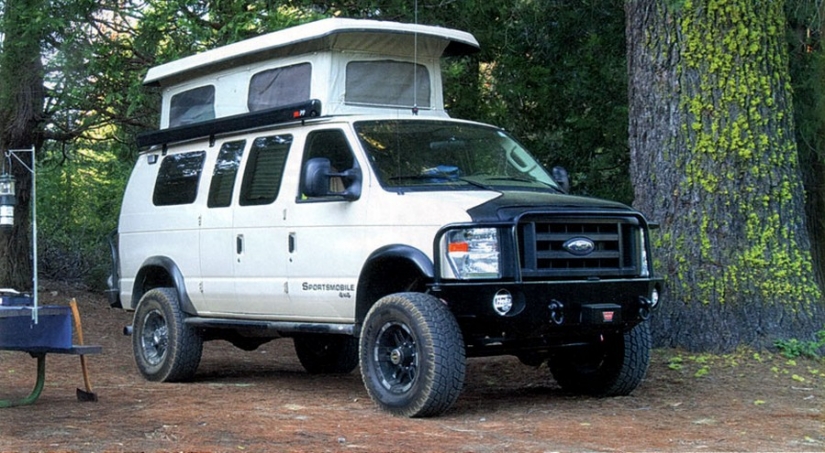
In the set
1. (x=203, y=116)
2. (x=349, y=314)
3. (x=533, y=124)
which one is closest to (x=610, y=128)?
(x=533, y=124)

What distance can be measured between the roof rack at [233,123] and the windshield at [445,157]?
55cm

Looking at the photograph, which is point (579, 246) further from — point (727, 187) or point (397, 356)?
point (727, 187)

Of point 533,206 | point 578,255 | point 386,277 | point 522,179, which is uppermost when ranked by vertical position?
point 522,179

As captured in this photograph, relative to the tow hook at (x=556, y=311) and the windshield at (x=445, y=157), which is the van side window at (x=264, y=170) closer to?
the windshield at (x=445, y=157)

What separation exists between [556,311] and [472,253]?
0.71 meters

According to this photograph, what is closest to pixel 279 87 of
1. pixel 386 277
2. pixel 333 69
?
pixel 333 69

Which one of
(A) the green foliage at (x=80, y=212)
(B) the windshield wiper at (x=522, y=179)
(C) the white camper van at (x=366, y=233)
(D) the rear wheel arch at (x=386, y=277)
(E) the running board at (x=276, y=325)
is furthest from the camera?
(A) the green foliage at (x=80, y=212)

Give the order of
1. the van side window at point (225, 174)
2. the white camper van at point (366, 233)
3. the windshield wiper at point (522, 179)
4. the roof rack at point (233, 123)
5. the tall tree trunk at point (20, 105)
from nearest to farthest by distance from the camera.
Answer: the white camper van at point (366, 233) → the windshield wiper at point (522, 179) → the roof rack at point (233, 123) → the van side window at point (225, 174) → the tall tree trunk at point (20, 105)

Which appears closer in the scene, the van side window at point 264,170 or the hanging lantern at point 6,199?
the hanging lantern at point 6,199

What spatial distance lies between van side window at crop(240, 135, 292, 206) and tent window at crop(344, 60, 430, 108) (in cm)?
69

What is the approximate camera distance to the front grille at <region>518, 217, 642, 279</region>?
7.55 metres

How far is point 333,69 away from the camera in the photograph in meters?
9.16

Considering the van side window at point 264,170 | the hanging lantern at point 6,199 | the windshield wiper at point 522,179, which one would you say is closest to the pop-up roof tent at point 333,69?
the van side window at point 264,170

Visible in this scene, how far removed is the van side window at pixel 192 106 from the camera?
34.3 ft
